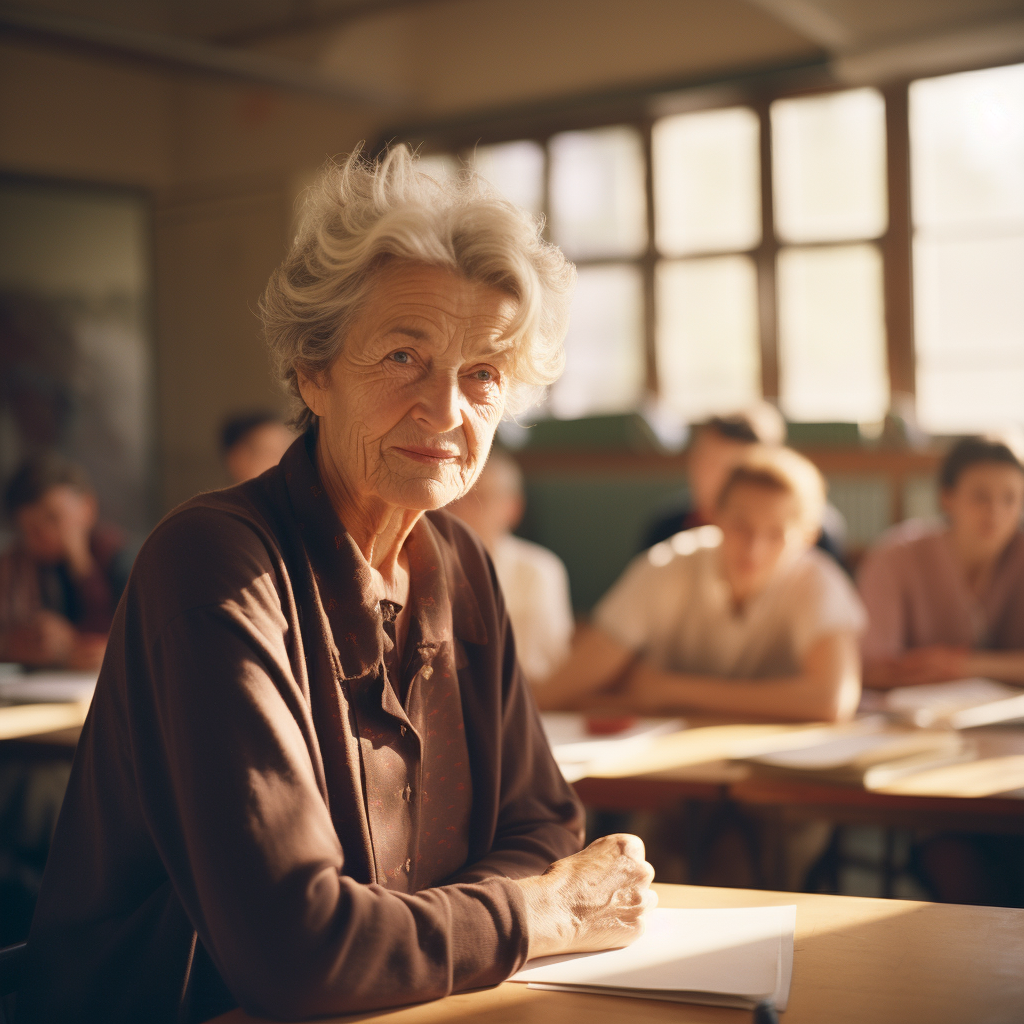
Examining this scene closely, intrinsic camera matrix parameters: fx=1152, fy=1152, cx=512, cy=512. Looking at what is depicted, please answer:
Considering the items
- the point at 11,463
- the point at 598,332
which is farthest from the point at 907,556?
the point at 11,463

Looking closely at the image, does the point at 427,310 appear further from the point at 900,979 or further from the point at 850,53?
the point at 850,53

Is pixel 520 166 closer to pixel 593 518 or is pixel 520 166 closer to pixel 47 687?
pixel 593 518

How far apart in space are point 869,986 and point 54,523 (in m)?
3.50

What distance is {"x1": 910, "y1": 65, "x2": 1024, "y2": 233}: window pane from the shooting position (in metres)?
5.64

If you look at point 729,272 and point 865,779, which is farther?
point 729,272

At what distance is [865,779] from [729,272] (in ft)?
15.7

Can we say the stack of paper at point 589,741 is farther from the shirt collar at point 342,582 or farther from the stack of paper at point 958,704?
the shirt collar at point 342,582

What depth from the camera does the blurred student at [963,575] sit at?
353 cm

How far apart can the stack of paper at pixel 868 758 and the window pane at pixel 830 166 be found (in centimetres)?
427

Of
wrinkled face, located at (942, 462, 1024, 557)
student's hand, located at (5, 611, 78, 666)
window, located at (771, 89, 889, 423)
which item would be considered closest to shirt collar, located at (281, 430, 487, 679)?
student's hand, located at (5, 611, 78, 666)

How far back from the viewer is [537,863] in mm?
1356

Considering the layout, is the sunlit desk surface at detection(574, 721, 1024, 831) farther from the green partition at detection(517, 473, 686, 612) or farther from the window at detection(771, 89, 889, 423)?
the green partition at detection(517, 473, 686, 612)

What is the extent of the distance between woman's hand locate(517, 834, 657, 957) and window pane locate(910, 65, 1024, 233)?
5.33m

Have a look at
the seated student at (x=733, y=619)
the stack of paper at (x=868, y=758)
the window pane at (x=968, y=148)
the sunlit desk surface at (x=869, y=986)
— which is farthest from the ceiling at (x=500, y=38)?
the sunlit desk surface at (x=869, y=986)
